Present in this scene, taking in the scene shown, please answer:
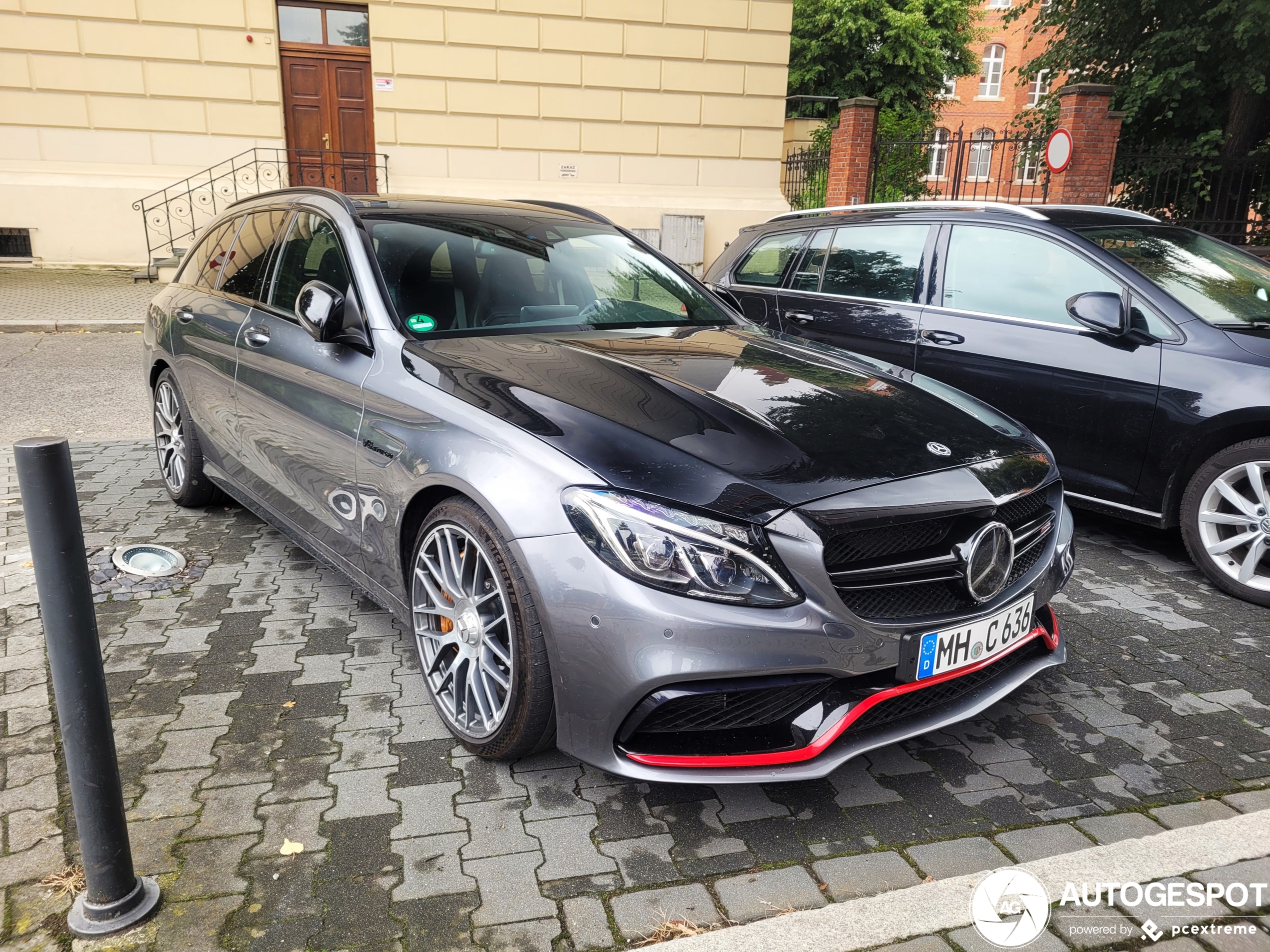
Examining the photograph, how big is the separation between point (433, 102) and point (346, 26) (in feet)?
6.19

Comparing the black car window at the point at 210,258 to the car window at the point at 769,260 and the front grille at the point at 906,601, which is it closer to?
the car window at the point at 769,260

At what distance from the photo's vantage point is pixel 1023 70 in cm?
1889

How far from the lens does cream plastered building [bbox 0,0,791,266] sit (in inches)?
579

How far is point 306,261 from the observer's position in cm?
376

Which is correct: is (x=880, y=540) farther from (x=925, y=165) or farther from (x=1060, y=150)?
(x=925, y=165)

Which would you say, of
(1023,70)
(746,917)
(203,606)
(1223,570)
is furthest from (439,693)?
(1023,70)

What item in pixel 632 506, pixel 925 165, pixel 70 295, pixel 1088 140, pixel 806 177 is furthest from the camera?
pixel 806 177

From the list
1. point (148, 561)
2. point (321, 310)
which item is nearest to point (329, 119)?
point (148, 561)

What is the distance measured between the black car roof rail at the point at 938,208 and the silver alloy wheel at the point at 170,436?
3.91 meters

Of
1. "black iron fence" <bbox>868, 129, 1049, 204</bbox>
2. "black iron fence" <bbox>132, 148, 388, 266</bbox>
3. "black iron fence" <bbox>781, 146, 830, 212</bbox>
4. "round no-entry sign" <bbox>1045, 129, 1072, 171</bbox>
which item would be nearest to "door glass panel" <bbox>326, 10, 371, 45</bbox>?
"black iron fence" <bbox>132, 148, 388, 266</bbox>

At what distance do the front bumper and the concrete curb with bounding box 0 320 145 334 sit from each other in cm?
1045

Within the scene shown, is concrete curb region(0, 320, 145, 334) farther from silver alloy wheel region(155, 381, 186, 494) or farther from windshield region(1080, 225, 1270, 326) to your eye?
windshield region(1080, 225, 1270, 326)

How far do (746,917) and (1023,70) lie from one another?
67.3 feet

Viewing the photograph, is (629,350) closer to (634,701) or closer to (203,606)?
(634,701)
